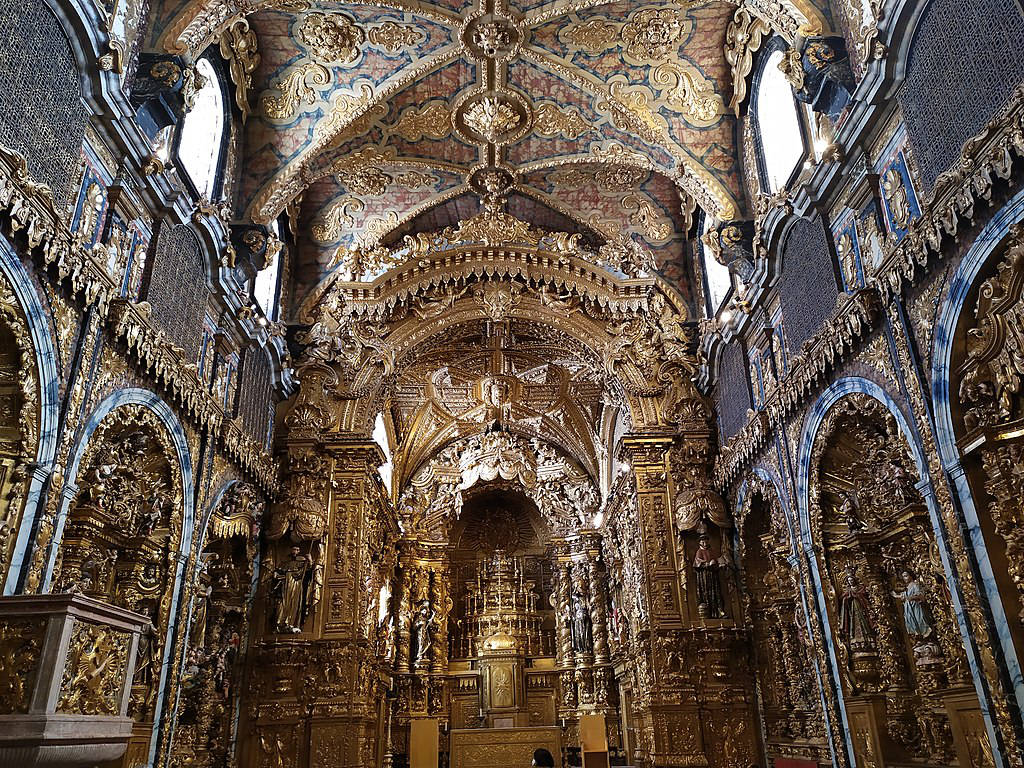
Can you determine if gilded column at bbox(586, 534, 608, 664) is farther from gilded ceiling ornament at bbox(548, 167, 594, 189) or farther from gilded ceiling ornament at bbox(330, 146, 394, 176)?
gilded ceiling ornament at bbox(330, 146, 394, 176)

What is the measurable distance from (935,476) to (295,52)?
12270 millimetres

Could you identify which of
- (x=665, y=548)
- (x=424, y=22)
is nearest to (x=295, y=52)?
(x=424, y=22)

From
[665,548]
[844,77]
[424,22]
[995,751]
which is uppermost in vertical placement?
[424,22]

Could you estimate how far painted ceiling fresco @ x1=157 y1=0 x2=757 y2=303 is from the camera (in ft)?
43.9

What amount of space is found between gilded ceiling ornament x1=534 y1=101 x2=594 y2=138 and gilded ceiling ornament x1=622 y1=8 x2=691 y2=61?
60.9 inches

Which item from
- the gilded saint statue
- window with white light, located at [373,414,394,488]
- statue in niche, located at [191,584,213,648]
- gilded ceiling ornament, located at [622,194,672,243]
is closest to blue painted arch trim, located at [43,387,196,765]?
statue in niche, located at [191,584,213,648]

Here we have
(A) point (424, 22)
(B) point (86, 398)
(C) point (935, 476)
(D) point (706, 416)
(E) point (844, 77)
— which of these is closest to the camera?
(C) point (935, 476)

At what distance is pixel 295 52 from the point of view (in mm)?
13914

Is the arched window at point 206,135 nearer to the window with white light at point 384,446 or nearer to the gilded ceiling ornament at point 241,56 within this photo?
the gilded ceiling ornament at point 241,56

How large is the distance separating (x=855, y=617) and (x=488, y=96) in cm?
1086

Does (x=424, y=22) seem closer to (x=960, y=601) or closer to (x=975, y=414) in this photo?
(x=975, y=414)

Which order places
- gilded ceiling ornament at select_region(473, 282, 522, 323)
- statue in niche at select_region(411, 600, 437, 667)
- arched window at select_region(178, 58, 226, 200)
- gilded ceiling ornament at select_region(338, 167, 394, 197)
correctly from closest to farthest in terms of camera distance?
arched window at select_region(178, 58, 226, 200) < gilded ceiling ornament at select_region(338, 167, 394, 197) < gilded ceiling ornament at select_region(473, 282, 522, 323) < statue in niche at select_region(411, 600, 437, 667)

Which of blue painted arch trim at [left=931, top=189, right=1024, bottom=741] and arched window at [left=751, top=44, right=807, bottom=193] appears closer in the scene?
blue painted arch trim at [left=931, top=189, right=1024, bottom=741]

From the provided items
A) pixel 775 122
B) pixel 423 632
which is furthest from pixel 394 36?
pixel 423 632
